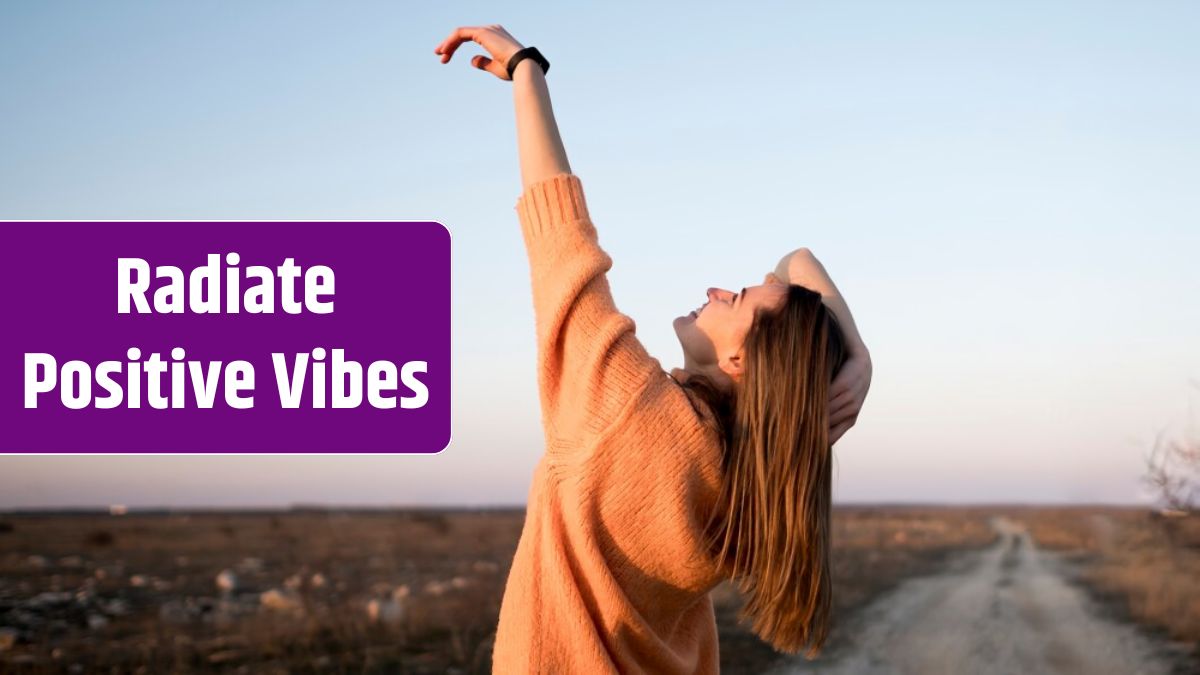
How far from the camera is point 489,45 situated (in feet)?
7.58

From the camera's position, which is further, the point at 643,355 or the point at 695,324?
the point at 695,324

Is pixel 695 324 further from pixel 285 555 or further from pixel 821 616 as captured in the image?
pixel 285 555

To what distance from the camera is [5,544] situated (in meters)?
36.0

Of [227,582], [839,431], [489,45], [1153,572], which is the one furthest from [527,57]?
[227,582]

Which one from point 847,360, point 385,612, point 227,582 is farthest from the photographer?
point 227,582

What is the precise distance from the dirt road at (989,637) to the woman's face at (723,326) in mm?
8058

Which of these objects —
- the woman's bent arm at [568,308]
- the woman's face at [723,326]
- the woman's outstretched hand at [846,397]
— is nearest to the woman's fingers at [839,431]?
the woman's outstretched hand at [846,397]

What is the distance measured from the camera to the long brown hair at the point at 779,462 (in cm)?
206

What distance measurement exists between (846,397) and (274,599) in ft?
59.6

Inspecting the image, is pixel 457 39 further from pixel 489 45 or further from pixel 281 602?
pixel 281 602

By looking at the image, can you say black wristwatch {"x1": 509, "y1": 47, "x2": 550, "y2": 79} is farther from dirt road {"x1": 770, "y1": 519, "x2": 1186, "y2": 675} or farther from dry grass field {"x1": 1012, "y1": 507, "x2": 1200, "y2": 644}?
dry grass field {"x1": 1012, "y1": 507, "x2": 1200, "y2": 644}

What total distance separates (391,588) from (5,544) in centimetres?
1926

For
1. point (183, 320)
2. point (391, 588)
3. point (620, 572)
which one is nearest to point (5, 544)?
point (391, 588)

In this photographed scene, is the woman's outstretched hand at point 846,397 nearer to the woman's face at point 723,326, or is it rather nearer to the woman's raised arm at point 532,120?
the woman's face at point 723,326
